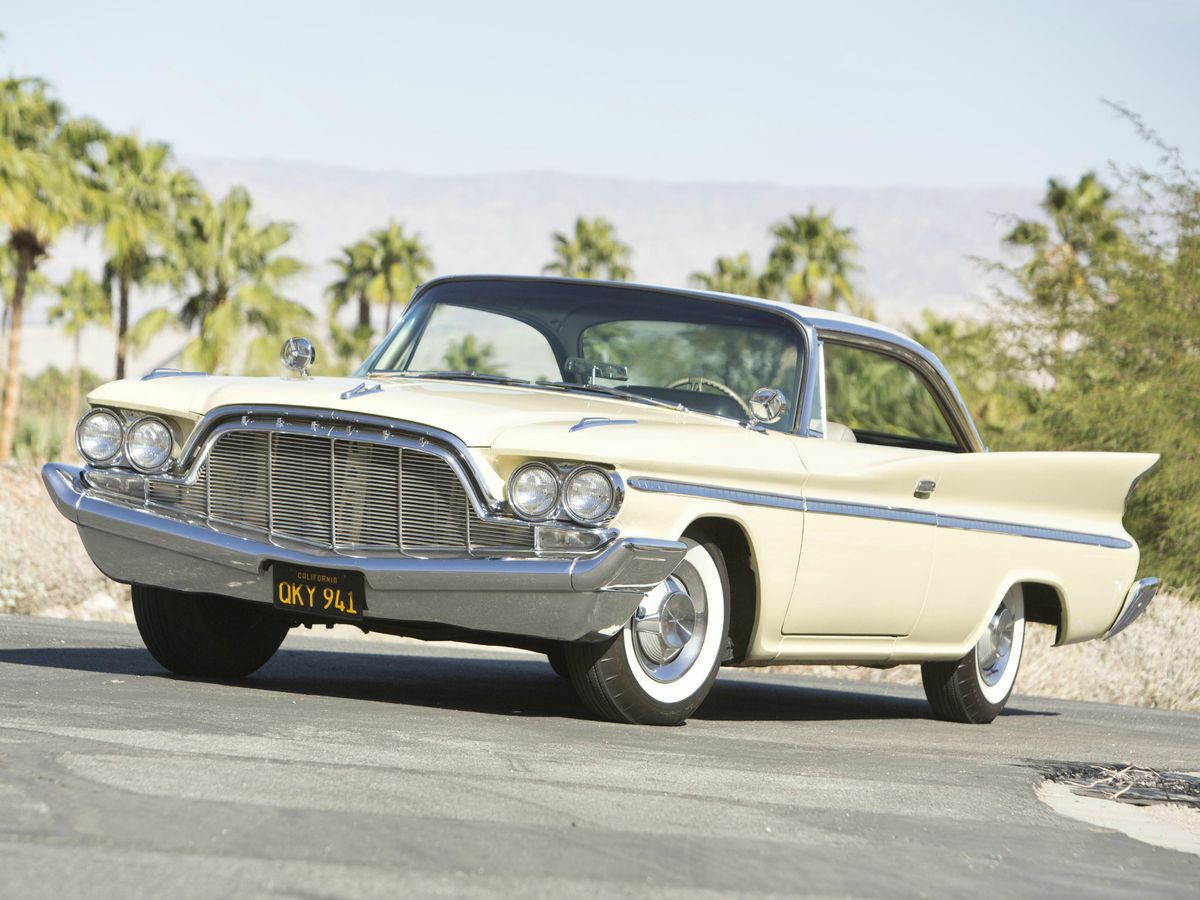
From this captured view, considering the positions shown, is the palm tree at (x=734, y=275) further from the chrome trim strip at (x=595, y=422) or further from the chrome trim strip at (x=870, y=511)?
the chrome trim strip at (x=595, y=422)

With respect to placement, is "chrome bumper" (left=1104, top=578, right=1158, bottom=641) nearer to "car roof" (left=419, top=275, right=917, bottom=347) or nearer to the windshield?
"car roof" (left=419, top=275, right=917, bottom=347)

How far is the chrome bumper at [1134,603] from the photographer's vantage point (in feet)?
31.2

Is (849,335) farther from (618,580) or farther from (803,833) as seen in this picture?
(803,833)

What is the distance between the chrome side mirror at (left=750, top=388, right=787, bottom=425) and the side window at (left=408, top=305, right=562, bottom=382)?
1.04 meters

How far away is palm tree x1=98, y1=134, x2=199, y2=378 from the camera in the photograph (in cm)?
4766

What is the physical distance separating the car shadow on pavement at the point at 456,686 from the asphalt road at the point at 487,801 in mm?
67

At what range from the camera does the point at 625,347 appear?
26.5 feet

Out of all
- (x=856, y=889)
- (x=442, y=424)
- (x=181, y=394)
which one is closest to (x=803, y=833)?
(x=856, y=889)

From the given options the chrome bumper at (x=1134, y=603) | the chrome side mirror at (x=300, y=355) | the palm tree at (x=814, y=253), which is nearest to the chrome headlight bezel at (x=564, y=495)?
the chrome side mirror at (x=300, y=355)

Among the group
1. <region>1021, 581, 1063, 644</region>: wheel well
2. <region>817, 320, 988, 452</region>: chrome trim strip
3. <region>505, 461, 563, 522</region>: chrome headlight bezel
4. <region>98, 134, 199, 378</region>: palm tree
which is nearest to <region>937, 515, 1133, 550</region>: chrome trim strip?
<region>1021, 581, 1063, 644</region>: wheel well

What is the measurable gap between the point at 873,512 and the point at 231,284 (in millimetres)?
46671

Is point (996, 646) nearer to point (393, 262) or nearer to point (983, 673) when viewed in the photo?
point (983, 673)

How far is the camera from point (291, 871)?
3.88 meters

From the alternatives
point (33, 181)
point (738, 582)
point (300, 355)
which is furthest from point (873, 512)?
point (33, 181)
